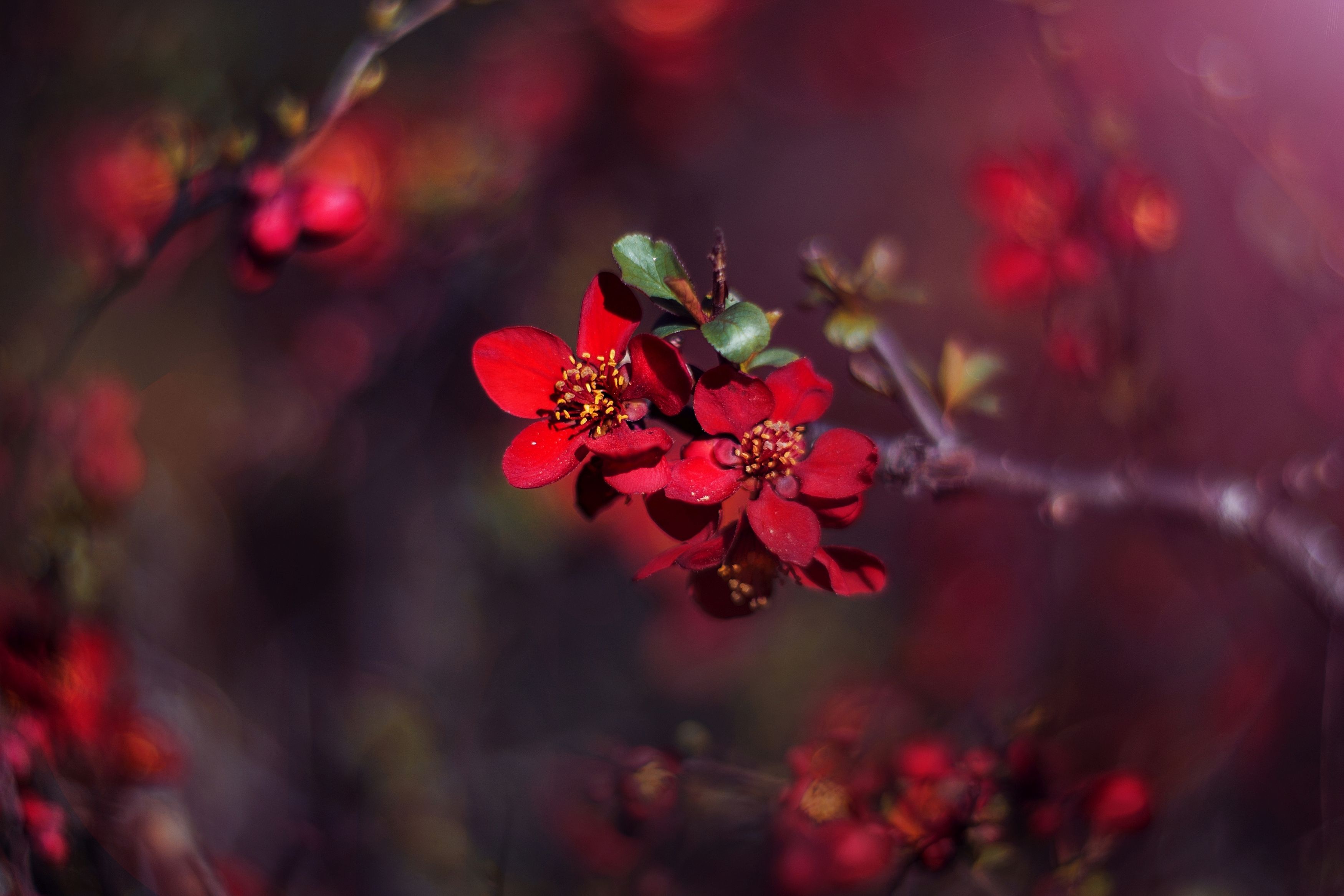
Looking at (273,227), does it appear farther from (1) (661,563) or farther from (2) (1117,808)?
(2) (1117,808)

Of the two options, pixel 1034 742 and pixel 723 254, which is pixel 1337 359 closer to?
pixel 1034 742

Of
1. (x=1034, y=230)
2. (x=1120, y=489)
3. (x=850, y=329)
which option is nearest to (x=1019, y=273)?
(x=1034, y=230)

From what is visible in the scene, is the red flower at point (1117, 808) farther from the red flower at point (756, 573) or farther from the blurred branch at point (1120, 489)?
the red flower at point (756, 573)

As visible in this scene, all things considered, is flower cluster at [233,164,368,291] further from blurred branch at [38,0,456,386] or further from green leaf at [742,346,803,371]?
green leaf at [742,346,803,371]

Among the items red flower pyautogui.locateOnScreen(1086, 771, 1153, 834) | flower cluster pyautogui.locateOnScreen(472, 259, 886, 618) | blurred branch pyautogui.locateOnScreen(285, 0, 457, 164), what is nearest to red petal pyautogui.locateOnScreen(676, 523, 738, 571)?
flower cluster pyautogui.locateOnScreen(472, 259, 886, 618)

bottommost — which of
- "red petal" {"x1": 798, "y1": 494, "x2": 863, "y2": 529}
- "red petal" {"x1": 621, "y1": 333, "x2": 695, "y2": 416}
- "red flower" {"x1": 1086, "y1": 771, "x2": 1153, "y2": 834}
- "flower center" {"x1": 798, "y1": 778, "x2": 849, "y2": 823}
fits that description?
"red flower" {"x1": 1086, "y1": 771, "x2": 1153, "y2": 834}

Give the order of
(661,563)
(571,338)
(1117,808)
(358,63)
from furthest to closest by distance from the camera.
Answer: (571,338) < (1117,808) < (358,63) < (661,563)
